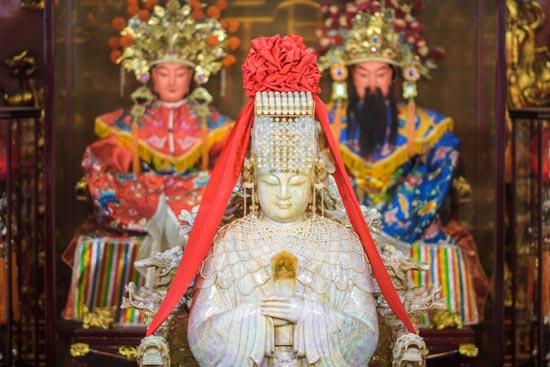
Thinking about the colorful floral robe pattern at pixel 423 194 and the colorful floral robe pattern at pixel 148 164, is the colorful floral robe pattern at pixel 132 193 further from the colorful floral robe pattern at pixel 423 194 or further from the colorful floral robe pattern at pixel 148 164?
the colorful floral robe pattern at pixel 423 194

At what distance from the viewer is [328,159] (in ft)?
20.3

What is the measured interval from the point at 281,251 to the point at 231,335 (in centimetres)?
46

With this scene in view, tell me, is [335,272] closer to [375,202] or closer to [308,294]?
[308,294]

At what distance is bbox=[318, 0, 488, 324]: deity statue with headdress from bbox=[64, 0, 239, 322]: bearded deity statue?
75cm

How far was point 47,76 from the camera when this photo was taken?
332 inches

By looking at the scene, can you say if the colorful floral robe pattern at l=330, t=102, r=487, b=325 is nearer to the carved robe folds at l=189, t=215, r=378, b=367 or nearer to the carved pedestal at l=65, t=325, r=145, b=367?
the carved pedestal at l=65, t=325, r=145, b=367

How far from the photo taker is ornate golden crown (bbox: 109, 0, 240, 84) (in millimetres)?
8969

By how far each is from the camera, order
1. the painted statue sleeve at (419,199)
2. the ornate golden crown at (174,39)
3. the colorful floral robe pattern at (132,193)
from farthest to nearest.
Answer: the ornate golden crown at (174,39) → the painted statue sleeve at (419,199) → the colorful floral robe pattern at (132,193)

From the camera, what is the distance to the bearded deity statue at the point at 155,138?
8.79 meters

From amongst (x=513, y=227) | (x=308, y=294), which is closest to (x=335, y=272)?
(x=308, y=294)

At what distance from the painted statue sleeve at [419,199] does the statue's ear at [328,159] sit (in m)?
2.71

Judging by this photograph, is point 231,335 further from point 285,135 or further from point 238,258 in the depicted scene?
point 285,135

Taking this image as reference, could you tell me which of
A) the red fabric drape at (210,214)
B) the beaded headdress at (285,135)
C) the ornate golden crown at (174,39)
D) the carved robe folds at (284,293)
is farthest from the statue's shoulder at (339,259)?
the ornate golden crown at (174,39)

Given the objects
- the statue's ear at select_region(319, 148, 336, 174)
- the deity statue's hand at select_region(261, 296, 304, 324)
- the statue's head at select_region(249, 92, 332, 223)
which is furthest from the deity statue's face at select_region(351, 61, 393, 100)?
the deity statue's hand at select_region(261, 296, 304, 324)
